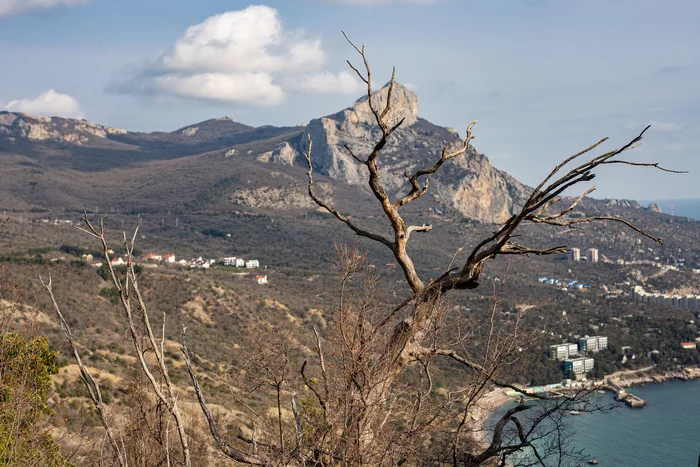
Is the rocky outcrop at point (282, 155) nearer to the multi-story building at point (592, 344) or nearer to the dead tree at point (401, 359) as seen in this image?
the multi-story building at point (592, 344)

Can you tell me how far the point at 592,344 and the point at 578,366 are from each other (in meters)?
6.16

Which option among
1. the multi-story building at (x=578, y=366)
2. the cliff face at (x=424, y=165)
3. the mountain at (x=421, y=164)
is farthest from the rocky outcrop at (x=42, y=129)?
the multi-story building at (x=578, y=366)

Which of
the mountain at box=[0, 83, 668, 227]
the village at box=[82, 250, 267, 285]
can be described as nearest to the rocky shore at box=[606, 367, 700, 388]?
the village at box=[82, 250, 267, 285]

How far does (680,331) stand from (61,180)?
238 ft

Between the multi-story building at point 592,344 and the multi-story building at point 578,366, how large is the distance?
2.91 metres

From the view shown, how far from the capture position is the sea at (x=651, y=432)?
27.4 metres

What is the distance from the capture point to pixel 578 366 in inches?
1425

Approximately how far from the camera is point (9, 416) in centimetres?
610

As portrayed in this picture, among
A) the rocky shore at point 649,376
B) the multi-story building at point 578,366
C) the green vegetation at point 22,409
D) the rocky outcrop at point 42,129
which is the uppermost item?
the rocky outcrop at point 42,129

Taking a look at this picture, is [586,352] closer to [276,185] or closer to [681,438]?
[681,438]

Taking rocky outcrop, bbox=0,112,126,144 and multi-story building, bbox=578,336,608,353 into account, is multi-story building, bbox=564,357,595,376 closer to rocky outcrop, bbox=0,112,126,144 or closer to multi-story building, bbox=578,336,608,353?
multi-story building, bbox=578,336,608,353

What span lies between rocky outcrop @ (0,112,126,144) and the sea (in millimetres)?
107640

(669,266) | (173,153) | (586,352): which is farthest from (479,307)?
(173,153)

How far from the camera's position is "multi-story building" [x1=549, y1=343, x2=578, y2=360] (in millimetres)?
38188
